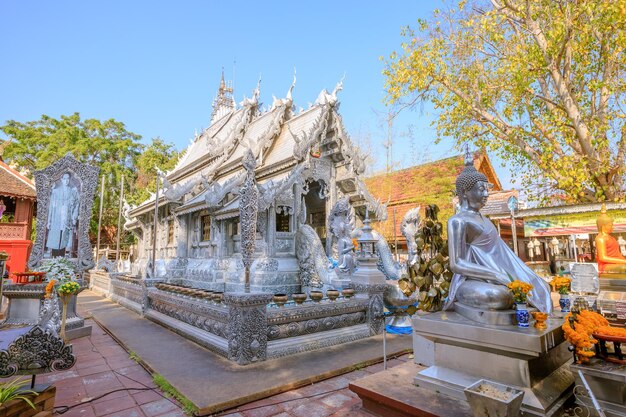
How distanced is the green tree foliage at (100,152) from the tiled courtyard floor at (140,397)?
2491 cm

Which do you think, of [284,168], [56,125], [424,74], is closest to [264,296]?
[284,168]

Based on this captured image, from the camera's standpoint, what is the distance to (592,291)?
25.7 feet

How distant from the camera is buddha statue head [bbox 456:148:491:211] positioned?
3.42m

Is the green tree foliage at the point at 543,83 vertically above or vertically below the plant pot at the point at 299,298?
above

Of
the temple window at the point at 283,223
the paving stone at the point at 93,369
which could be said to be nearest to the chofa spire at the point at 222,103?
the temple window at the point at 283,223

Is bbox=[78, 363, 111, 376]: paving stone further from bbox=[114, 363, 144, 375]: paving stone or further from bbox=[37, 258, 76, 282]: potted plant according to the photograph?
bbox=[37, 258, 76, 282]: potted plant

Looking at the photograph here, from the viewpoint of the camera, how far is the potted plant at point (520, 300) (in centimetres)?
284

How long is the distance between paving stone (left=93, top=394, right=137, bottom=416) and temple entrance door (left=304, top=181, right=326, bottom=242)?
8.33m

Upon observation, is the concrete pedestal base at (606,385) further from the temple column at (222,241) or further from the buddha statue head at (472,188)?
the temple column at (222,241)

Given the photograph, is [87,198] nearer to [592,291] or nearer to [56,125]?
[592,291]

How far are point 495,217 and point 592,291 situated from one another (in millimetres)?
9620

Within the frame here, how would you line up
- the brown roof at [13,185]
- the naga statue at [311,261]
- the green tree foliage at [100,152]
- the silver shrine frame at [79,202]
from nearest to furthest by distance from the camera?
1. the silver shrine frame at [79,202]
2. the naga statue at [311,261]
3. the brown roof at [13,185]
4. the green tree foliage at [100,152]

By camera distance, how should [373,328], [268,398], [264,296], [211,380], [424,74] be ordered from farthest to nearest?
[424,74]
[373,328]
[264,296]
[211,380]
[268,398]

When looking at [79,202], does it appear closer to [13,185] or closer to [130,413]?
[130,413]
